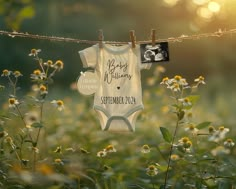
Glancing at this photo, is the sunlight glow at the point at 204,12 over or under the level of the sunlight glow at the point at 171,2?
under

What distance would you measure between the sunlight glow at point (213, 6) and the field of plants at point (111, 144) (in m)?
1.43

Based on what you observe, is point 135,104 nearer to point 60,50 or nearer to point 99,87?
point 99,87

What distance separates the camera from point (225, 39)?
29.4 ft

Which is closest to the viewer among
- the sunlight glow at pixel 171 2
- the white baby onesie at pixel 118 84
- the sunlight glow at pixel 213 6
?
the white baby onesie at pixel 118 84

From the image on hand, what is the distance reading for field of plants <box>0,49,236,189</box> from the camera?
2.29m

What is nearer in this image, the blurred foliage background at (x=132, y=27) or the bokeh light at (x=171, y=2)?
the blurred foliage background at (x=132, y=27)

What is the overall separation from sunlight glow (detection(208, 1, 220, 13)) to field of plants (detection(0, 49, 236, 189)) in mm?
A: 1429

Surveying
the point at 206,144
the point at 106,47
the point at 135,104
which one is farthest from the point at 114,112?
the point at 206,144

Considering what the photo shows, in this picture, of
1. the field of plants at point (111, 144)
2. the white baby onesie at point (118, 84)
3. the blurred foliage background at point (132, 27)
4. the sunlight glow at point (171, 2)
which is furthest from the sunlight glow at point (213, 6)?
the white baby onesie at point (118, 84)

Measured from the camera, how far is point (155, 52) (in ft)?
7.66

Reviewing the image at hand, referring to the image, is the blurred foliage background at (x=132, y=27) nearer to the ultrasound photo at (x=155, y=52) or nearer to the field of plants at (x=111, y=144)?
the field of plants at (x=111, y=144)

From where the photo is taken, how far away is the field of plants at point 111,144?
2.29 metres

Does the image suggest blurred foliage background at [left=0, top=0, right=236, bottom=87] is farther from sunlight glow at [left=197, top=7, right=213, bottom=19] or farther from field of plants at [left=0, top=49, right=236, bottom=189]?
field of plants at [left=0, top=49, right=236, bottom=189]

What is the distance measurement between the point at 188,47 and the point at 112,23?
3.92 feet
